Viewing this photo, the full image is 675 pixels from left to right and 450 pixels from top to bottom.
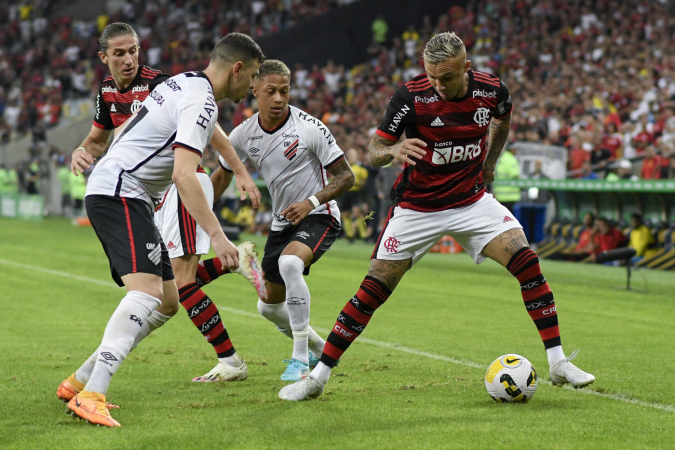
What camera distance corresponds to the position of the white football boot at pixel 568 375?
5270 mm

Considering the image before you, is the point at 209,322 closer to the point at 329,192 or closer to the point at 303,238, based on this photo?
the point at 303,238

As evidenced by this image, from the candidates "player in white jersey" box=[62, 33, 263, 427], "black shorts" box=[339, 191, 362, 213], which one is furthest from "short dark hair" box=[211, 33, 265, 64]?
"black shorts" box=[339, 191, 362, 213]

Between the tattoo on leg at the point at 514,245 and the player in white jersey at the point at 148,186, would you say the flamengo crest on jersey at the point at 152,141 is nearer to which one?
the player in white jersey at the point at 148,186

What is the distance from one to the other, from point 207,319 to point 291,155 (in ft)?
4.66

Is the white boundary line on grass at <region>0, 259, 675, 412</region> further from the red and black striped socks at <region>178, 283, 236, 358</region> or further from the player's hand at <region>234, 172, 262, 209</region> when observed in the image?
the player's hand at <region>234, 172, 262, 209</region>

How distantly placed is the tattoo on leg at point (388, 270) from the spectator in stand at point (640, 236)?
35.0 feet

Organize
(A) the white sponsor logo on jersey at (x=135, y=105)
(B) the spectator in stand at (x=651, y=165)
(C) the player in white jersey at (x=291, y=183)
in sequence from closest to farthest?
(C) the player in white jersey at (x=291, y=183) → (A) the white sponsor logo on jersey at (x=135, y=105) → (B) the spectator in stand at (x=651, y=165)

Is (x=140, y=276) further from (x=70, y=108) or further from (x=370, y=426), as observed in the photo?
(x=70, y=108)

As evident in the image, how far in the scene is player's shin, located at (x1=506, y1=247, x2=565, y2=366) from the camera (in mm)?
5453

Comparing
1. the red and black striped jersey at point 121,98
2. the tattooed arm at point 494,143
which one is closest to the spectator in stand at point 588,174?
the tattooed arm at point 494,143

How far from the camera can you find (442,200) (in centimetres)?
569

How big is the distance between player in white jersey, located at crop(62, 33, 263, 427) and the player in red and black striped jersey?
1151 millimetres

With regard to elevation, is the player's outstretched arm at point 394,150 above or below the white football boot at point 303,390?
above

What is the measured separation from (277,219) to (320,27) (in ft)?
96.3
